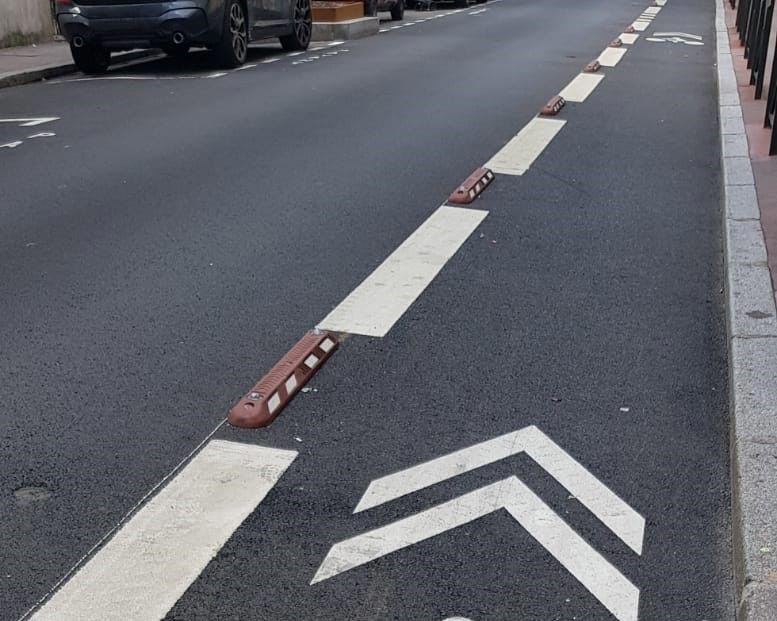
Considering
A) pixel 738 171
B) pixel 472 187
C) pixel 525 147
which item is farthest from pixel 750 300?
pixel 525 147

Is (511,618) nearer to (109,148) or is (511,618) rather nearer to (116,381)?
(116,381)

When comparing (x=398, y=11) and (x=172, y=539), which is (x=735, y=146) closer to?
(x=172, y=539)

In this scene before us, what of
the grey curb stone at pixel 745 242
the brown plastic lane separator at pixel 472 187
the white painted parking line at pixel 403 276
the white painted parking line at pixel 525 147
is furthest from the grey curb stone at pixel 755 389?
the white painted parking line at pixel 525 147

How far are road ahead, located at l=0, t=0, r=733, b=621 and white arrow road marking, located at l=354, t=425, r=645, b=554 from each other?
0.04 feet

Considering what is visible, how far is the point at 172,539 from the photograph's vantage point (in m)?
2.98

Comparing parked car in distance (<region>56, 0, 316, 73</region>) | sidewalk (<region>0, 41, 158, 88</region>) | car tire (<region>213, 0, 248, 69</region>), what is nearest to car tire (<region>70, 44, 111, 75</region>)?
parked car in distance (<region>56, 0, 316, 73</region>)

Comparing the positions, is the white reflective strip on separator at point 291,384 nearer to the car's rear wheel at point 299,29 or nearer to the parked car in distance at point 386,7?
the car's rear wheel at point 299,29

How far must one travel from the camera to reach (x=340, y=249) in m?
5.86

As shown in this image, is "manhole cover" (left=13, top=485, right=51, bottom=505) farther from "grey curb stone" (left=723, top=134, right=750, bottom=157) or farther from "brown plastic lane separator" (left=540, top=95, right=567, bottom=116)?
"brown plastic lane separator" (left=540, top=95, right=567, bottom=116)

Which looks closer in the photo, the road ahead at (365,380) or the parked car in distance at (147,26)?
the road ahead at (365,380)

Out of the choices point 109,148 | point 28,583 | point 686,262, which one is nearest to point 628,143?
point 686,262

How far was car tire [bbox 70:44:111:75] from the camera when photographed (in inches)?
552

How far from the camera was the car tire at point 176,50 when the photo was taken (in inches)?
562

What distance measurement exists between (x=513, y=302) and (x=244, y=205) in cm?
231
